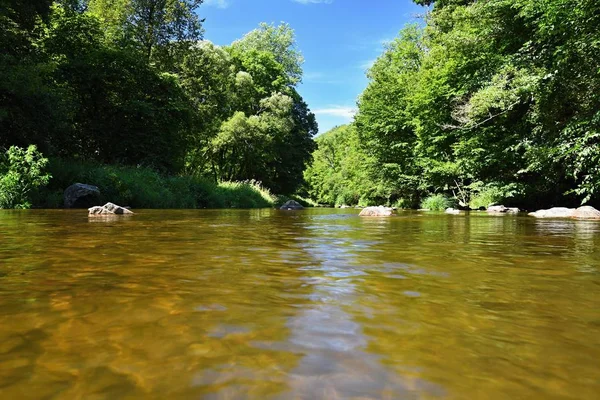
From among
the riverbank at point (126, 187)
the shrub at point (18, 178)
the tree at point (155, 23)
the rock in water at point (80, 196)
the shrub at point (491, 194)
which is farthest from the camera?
the tree at point (155, 23)

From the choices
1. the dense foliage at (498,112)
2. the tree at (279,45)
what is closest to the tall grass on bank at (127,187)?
the dense foliage at (498,112)

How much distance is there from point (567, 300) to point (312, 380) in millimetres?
1729

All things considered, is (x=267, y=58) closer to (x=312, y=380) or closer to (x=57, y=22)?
(x=57, y=22)

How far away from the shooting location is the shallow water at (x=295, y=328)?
1.22 m

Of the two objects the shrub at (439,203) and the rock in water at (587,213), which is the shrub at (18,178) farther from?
the shrub at (439,203)

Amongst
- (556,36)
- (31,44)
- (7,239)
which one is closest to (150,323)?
(7,239)


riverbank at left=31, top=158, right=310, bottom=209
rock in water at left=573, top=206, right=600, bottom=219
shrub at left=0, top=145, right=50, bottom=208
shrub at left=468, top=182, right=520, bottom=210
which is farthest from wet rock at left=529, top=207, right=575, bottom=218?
shrub at left=0, top=145, right=50, bottom=208

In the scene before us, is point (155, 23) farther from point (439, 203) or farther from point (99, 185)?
point (439, 203)

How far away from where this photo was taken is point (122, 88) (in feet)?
72.9

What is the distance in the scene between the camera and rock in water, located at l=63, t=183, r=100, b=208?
13000 millimetres

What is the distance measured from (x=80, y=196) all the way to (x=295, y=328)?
1329cm

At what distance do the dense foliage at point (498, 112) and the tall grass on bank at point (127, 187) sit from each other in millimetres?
12471

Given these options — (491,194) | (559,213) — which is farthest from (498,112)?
(559,213)

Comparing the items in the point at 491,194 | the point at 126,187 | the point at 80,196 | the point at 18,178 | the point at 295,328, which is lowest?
the point at 295,328
